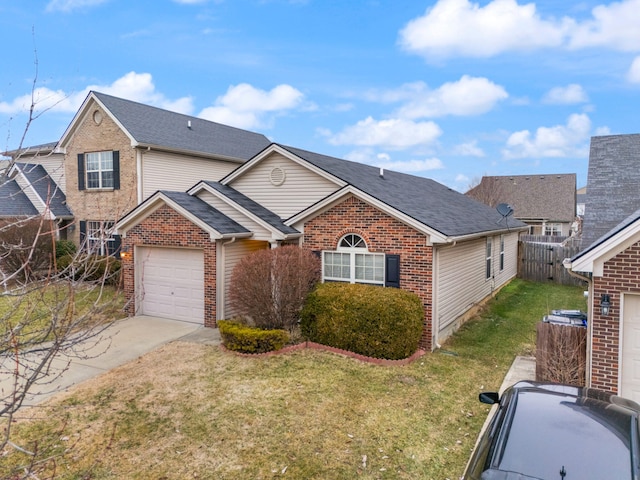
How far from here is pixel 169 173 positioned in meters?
20.1

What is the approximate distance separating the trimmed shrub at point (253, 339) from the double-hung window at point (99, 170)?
12379 millimetres

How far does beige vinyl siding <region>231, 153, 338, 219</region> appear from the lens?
1378 centimetres

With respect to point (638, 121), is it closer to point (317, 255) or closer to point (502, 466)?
point (317, 255)

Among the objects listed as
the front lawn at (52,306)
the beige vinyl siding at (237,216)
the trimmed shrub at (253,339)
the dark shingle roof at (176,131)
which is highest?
the dark shingle roof at (176,131)

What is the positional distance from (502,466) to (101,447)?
209 inches

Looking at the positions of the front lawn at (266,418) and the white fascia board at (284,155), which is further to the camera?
the white fascia board at (284,155)

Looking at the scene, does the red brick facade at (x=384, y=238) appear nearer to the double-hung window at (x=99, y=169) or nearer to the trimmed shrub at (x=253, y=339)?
the trimmed shrub at (x=253, y=339)

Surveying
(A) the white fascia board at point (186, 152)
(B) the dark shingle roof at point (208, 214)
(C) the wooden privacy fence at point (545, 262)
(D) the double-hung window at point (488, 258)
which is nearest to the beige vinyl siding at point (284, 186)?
(B) the dark shingle roof at point (208, 214)

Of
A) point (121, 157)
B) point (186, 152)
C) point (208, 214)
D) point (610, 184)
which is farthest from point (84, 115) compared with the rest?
point (610, 184)

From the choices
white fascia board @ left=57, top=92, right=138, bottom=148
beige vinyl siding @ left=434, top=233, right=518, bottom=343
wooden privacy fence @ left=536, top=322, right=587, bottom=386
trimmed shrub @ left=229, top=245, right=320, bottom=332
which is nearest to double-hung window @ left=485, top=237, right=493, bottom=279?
beige vinyl siding @ left=434, top=233, right=518, bottom=343

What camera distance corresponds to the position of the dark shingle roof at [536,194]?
127 feet

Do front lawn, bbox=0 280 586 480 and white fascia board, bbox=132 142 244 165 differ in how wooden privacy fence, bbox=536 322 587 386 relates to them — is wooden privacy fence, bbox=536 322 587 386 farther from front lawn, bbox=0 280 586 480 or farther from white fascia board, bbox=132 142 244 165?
white fascia board, bbox=132 142 244 165

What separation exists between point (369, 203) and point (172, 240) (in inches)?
228

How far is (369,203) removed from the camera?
11.4m
